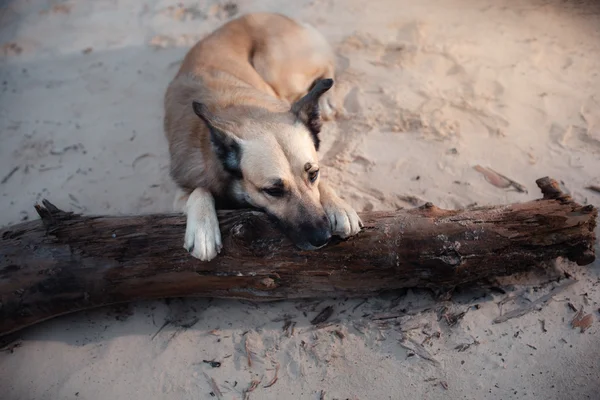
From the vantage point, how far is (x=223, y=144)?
9.37 ft

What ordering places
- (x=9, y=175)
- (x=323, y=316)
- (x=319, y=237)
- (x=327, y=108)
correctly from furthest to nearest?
(x=327, y=108) → (x=9, y=175) → (x=323, y=316) → (x=319, y=237)

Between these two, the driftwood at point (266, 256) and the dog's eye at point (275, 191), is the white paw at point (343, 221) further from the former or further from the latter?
the dog's eye at point (275, 191)

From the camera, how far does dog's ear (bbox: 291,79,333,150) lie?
2943 mm

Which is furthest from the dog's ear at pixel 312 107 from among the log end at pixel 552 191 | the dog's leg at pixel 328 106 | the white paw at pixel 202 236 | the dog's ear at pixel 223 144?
the log end at pixel 552 191

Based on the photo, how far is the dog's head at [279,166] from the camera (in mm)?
2697

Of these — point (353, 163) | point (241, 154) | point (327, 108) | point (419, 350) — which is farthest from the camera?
point (327, 108)

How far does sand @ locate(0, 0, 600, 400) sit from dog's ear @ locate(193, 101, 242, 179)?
2.85ft

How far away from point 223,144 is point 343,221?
817 mm

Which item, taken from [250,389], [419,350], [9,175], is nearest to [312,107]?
[419,350]

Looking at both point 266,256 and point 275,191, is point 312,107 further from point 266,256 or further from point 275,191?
point 266,256

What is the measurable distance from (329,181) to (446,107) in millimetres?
1332

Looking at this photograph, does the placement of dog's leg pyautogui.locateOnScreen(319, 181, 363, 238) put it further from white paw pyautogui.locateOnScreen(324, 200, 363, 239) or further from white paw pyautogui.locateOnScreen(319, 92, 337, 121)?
white paw pyautogui.locateOnScreen(319, 92, 337, 121)

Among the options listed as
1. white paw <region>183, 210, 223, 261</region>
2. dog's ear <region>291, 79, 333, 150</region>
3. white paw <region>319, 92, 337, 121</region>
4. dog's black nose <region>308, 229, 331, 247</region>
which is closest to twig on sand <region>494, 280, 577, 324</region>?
dog's black nose <region>308, 229, 331, 247</region>

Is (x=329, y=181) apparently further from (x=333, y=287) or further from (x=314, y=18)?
(x=314, y=18)
